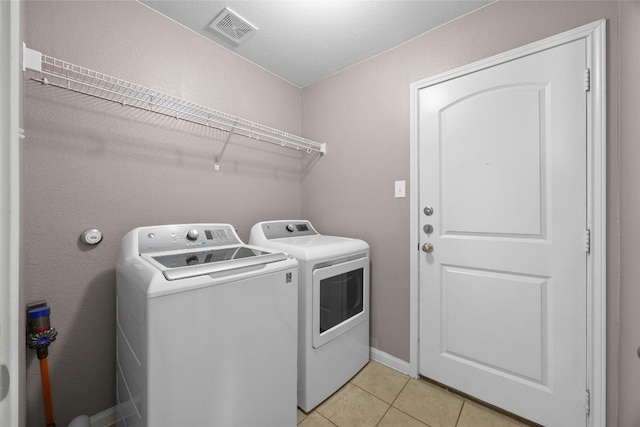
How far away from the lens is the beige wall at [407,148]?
1.11 metres

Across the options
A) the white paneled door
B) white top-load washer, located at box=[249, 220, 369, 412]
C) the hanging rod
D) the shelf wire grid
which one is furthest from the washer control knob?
the white paneled door

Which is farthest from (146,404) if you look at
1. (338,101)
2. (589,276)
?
(338,101)

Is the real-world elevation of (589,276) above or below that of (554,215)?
below

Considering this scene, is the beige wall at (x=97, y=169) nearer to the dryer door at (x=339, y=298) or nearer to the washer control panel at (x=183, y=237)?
the washer control panel at (x=183, y=237)

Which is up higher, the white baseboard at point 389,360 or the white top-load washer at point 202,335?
the white top-load washer at point 202,335

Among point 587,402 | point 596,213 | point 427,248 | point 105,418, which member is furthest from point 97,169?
point 587,402

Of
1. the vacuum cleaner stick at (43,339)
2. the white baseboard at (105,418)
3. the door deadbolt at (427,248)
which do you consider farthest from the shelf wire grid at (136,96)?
the white baseboard at (105,418)

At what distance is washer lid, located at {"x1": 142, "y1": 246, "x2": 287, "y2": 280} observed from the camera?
0.97 metres

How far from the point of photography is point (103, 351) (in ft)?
4.42

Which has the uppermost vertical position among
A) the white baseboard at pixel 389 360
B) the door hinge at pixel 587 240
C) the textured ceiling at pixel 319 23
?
the textured ceiling at pixel 319 23

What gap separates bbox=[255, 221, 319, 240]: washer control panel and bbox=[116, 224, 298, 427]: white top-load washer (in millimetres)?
519

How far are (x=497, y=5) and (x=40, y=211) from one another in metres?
2.63

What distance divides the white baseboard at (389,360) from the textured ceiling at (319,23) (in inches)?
90.1

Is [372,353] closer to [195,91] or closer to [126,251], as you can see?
[126,251]
